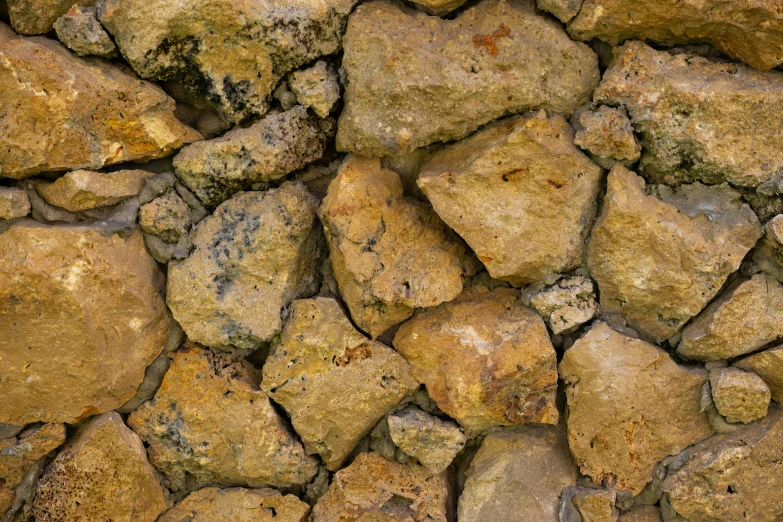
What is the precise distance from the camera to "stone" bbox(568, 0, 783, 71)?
5.90ft

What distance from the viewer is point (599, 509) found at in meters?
2.08

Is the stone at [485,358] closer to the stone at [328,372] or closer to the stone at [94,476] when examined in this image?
the stone at [328,372]

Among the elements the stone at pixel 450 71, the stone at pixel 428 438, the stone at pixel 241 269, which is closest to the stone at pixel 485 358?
the stone at pixel 428 438

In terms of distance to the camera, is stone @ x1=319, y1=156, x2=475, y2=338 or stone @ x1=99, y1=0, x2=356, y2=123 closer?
stone @ x1=99, y1=0, x2=356, y2=123

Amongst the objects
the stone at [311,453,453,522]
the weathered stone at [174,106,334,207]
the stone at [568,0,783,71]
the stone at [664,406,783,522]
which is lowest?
the stone at [311,453,453,522]

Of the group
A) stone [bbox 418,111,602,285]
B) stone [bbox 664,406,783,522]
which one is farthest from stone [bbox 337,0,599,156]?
stone [bbox 664,406,783,522]

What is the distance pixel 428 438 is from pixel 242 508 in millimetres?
647

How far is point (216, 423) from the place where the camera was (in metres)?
2.12

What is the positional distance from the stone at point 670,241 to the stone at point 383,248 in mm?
462

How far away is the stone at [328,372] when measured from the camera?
2.08 metres

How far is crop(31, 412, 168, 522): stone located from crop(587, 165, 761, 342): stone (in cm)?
156

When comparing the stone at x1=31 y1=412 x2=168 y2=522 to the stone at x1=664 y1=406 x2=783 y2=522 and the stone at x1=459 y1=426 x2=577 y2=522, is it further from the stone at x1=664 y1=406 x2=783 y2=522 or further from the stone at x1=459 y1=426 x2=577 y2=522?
the stone at x1=664 y1=406 x2=783 y2=522

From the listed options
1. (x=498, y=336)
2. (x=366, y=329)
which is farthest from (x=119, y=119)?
(x=498, y=336)

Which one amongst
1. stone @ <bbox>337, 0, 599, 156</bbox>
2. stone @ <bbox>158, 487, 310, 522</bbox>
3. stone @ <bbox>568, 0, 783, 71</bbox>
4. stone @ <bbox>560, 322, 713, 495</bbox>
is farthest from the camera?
stone @ <bbox>158, 487, 310, 522</bbox>
